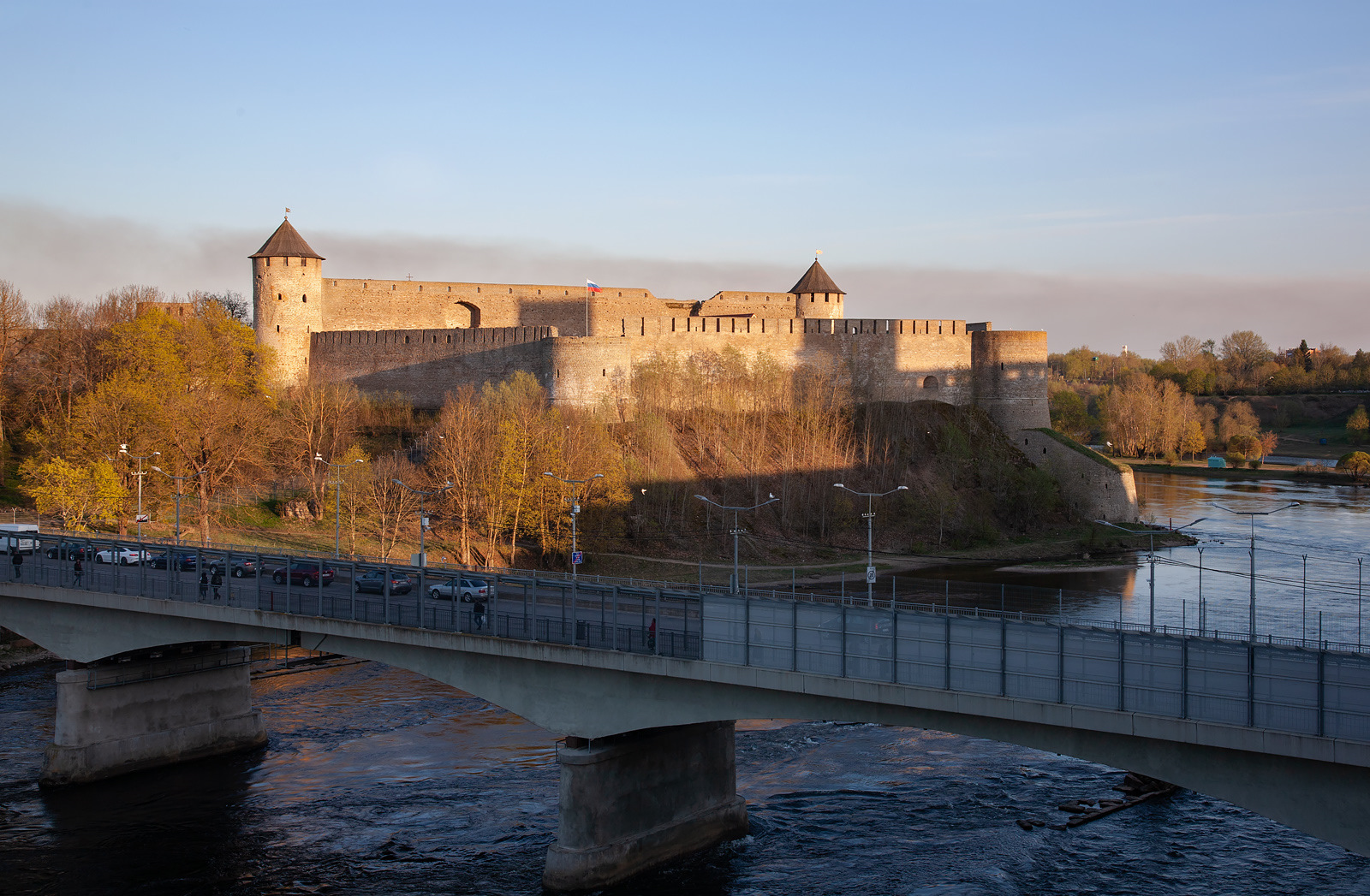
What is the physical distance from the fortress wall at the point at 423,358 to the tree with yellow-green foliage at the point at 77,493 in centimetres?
1725

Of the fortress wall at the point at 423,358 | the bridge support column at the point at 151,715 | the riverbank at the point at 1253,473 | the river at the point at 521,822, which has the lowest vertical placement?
the river at the point at 521,822

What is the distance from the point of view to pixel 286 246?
2295 inches

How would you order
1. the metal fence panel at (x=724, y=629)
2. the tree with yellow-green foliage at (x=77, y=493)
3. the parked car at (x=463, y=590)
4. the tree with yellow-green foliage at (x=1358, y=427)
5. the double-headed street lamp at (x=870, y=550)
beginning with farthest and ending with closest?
the tree with yellow-green foliage at (x=1358, y=427) < the tree with yellow-green foliage at (x=77, y=493) < the double-headed street lamp at (x=870, y=550) < the parked car at (x=463, y=590) < the metal fence panel at (x=724, y=629)

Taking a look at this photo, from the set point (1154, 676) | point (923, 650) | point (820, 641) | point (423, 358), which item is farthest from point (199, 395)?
point (1154, 676)

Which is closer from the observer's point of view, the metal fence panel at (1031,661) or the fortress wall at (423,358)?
the metal fence panel at (1031,661)

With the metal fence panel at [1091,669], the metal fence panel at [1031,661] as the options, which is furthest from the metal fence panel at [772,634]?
the metal fence panel at [1091,669]

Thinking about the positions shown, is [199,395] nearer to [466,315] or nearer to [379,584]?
[466,315]

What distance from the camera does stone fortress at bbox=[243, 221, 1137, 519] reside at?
2211 inches

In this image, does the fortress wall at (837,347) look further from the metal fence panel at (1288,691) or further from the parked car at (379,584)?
the metal fence panel at (1288,691)

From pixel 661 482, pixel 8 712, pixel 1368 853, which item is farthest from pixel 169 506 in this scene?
pixel 1368 853

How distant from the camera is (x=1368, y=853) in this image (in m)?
12.7

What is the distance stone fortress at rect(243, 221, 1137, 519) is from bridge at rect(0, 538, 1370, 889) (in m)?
29.8

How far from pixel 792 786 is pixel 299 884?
9.32 metres

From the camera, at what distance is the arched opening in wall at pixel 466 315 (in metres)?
62.6
